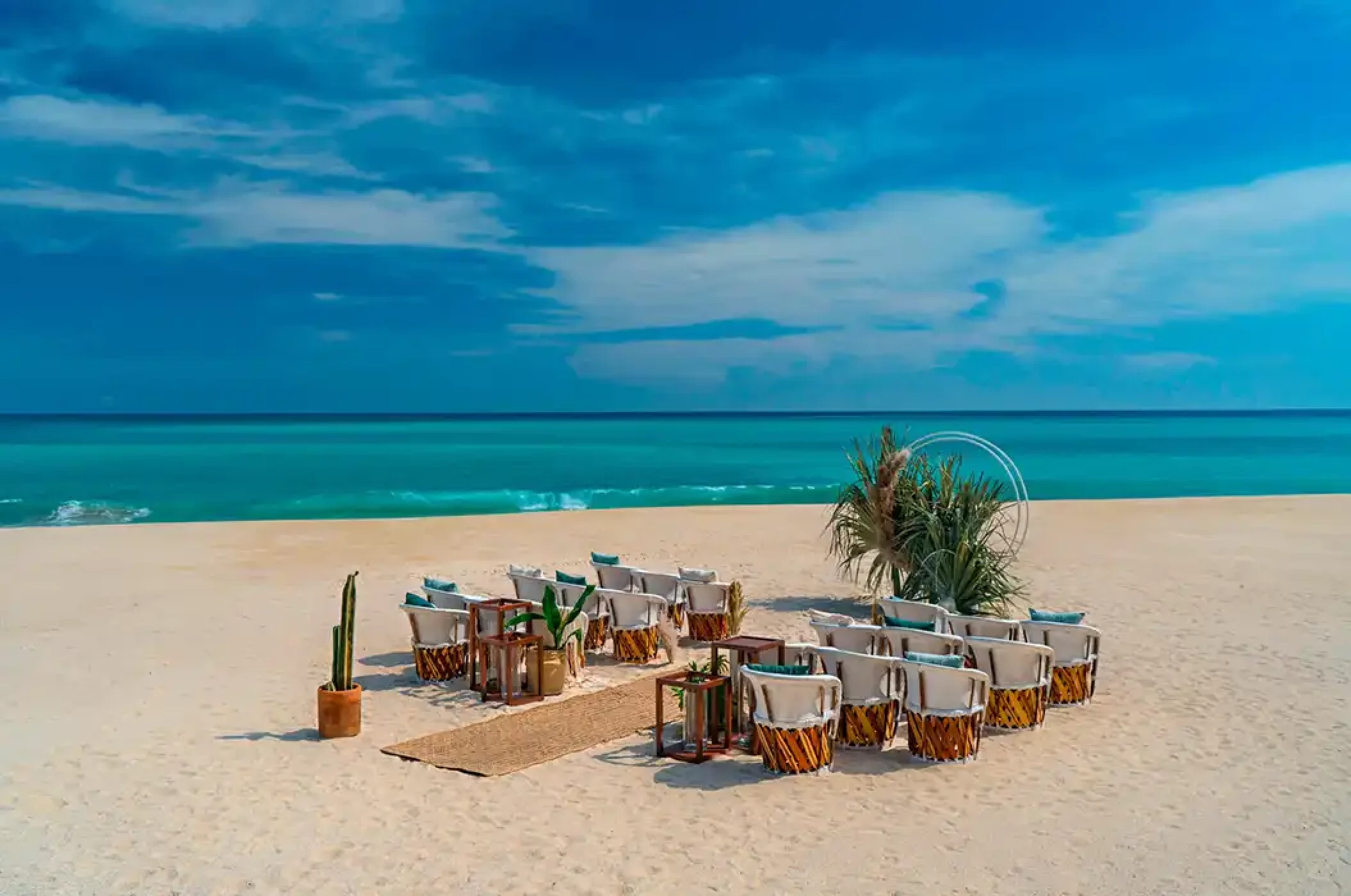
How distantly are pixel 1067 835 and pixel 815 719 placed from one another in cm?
162

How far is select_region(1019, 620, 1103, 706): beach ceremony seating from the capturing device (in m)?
8.67

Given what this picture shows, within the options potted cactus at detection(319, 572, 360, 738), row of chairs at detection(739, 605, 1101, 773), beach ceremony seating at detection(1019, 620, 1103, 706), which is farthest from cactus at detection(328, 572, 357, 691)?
beach ceremony seating at detection(1019, 620, 1103, 706)

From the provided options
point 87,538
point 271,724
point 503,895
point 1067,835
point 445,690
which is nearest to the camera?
point 503,895

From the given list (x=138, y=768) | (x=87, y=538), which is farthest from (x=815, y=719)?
(x=87, y=538)

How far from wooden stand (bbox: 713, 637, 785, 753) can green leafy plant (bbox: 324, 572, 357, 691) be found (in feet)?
8.20

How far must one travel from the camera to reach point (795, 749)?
23.3ft

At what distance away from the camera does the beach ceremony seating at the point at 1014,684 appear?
7.98 metres

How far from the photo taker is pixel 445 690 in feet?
30.5

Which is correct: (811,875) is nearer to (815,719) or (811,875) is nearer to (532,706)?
(815,719)

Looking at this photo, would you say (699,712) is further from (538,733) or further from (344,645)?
(344,645)

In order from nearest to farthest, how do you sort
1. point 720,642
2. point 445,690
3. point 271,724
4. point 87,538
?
1. point 720,642
2. point 271,724
3. point 445,690
4. point 87,538

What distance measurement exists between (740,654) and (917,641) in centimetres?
155

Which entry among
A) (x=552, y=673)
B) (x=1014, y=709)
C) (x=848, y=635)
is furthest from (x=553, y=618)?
(x=1014, y=709)

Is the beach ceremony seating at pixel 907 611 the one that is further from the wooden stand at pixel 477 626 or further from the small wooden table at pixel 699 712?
the wooden stand at pixel 477 626
